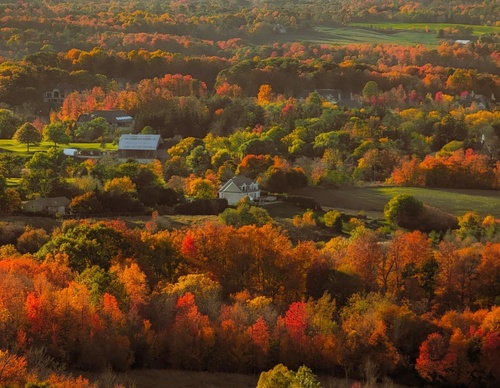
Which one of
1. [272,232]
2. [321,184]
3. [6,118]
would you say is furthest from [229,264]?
[6,118]

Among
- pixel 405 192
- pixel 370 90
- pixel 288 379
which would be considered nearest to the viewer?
pixel 288 379

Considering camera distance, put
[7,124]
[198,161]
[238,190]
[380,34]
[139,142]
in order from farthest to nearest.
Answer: [380,34] < [7,124] < [139,142] < [198,161] < [238,190]

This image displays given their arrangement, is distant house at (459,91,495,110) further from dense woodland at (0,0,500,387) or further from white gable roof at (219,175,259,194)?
white gable roof at (219,175,259,194)

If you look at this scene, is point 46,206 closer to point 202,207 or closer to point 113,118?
point 202,207

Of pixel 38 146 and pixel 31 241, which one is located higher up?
pixel 31 241

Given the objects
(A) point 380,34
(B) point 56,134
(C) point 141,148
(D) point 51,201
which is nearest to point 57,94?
(B) point 56,134

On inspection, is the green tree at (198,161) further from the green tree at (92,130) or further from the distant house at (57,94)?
the distant house at (57,94)

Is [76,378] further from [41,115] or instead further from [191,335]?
[41,115]
